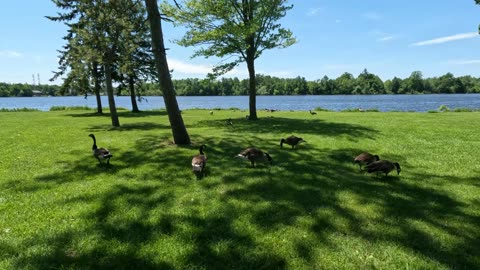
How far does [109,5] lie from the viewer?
20.8 meters

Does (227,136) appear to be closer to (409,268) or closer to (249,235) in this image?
(249,235)

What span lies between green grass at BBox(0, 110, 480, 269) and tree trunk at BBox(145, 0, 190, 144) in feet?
6.03

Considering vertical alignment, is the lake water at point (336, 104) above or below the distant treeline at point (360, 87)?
below

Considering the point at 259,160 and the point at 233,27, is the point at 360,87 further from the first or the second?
the point at 259,160

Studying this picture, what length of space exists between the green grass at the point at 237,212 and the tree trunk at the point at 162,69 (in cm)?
184

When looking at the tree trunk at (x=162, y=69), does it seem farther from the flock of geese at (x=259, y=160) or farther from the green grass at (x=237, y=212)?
the flock of geese at (x=259, y=160)

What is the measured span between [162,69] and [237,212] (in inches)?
336

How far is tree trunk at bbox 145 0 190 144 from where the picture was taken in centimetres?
1357

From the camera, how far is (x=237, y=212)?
7160 mm

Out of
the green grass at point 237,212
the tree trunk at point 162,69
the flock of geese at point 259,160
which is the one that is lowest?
the green grass at point 237,212

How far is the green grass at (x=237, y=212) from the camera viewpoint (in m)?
5.50

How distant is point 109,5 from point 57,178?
47.8ft

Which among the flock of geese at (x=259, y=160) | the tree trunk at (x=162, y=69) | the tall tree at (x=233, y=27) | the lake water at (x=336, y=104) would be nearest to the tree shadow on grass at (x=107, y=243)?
the flock of geese at (x=259, y=160)

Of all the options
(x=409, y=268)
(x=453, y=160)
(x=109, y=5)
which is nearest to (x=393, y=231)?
(x=409, y=268)
